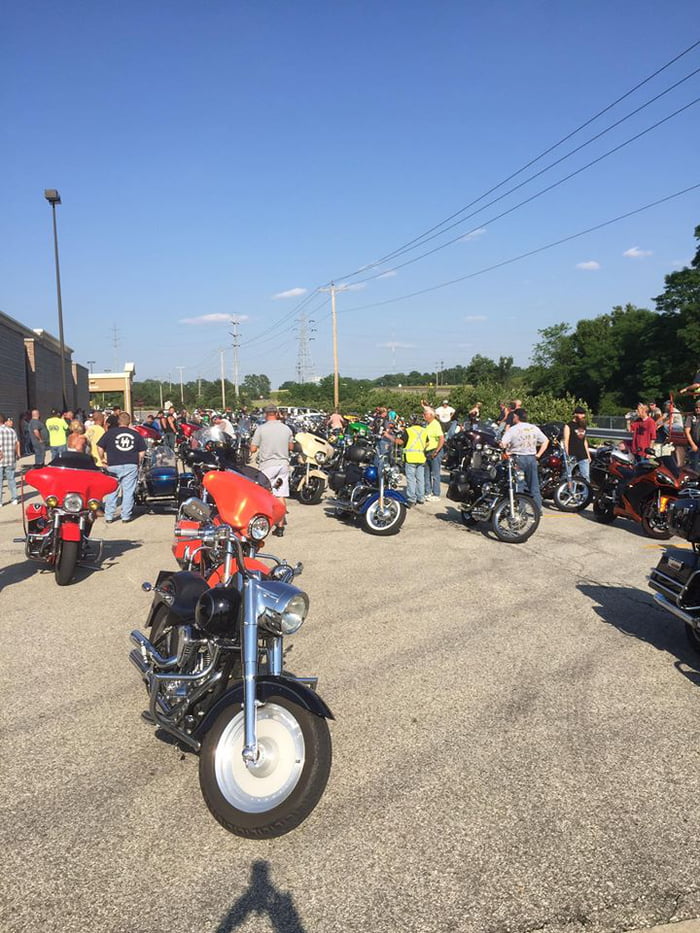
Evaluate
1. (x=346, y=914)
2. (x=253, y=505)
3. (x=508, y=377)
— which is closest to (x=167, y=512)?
(x=253, y=505)

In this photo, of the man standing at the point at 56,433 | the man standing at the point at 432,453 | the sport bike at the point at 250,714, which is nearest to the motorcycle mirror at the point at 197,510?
the sport bike at the point at 250,714

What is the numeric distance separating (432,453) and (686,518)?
24.7 ft

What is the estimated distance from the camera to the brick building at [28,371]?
90.0 feet

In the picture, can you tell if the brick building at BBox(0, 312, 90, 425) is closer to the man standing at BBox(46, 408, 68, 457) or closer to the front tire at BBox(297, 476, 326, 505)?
the man standing at BBox(46, 408, 68, 457)

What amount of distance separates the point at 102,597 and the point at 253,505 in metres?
3.71

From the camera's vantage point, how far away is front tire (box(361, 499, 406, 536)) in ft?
31.2

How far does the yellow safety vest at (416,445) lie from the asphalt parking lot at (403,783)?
18.3 ft

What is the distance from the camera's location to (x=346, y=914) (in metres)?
2.44

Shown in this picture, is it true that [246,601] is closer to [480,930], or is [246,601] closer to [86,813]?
[86,813]

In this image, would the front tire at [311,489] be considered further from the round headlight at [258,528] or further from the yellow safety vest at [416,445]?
the round headlight at [258,528]

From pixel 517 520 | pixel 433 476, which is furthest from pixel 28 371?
pixel 517 520

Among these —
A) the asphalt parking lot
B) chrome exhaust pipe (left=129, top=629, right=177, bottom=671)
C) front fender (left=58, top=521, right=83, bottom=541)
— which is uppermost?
Answer: chrome exhaust pipe (left=129, top=629, right=177, bottom=671)

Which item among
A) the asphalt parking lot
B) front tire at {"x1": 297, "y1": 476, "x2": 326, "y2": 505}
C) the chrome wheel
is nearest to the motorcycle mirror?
the chrome wheel

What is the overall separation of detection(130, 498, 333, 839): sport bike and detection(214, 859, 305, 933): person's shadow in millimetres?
200
